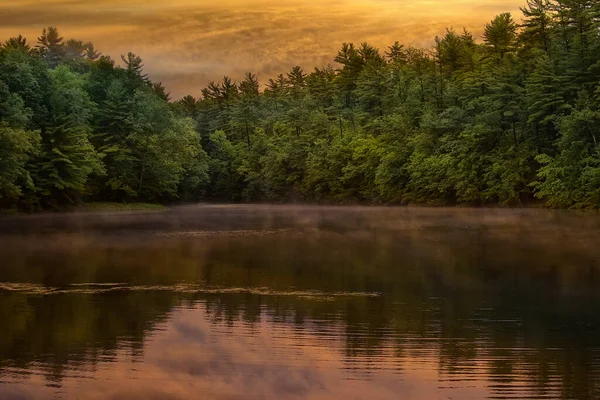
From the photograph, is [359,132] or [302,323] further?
[359,132]

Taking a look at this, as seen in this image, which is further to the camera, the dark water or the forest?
the forest

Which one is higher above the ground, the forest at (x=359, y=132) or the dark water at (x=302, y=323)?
the forest at (x=359, y=132)

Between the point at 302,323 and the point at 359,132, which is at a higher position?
the point at 359,132

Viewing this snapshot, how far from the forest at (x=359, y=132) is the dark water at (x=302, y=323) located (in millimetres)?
30877

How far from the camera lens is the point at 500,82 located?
233 ft

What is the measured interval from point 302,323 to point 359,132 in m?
83.0

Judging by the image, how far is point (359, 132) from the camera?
96125 millimetres

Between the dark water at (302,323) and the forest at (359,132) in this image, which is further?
the forest at (359,132)

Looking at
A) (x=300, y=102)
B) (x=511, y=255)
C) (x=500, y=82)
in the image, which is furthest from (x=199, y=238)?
(x=300, y=102)

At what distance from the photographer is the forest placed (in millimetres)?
59344

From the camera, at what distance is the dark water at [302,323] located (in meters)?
9.87

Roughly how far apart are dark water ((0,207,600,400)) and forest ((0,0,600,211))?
101 ft

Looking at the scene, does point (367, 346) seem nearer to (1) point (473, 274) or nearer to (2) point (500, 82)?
(1) point (473, 274)

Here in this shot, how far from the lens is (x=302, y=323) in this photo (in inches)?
553
